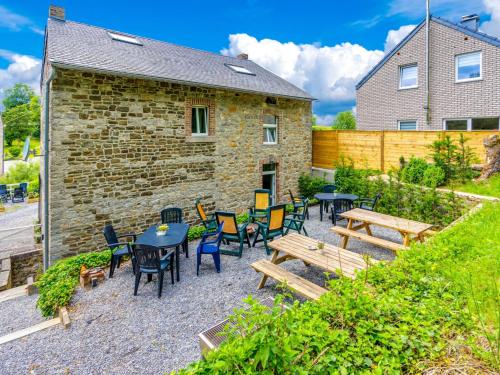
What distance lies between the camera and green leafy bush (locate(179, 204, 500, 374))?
5.92ft

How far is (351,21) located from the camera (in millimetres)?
16734

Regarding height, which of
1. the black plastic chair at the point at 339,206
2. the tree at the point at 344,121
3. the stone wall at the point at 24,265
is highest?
the tree at the point at 344,121

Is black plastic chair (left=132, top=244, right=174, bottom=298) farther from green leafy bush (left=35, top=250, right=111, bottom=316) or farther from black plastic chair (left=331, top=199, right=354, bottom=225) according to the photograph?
black plastic chair (left=331, top=199, right=354, bottom=225)

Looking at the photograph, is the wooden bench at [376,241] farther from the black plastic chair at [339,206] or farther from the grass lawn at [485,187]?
the grass lawn at [485,187]

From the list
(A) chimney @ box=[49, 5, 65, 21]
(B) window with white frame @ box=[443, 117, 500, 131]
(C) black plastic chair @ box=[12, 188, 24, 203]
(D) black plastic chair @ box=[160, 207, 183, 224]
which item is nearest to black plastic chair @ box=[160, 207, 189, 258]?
(D) black plastic chair @ box=[160, 207, 183, 224]

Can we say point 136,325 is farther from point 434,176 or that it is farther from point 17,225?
point 17,225

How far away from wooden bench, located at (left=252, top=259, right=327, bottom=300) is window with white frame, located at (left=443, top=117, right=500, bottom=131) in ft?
43.4

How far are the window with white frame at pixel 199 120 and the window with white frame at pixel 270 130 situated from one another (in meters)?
2.95

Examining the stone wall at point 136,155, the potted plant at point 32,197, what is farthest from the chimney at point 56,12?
the potted plant at point 32,197

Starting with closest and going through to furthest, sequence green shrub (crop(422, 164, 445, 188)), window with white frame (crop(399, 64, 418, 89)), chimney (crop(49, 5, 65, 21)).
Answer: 1. green shrub (crop(422, 164, 445, 188))
2. chimney (crop(49, 5, 65, 21))
3. window with white frame (crop(399, 64, 418, 89))

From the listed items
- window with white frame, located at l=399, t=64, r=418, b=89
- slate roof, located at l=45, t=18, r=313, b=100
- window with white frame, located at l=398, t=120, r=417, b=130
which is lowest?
window with white frame, located at l=398, t=120, r=417, b=130

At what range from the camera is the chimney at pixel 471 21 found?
1421cm

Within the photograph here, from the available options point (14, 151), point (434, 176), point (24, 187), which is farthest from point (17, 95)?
point (434, 176)

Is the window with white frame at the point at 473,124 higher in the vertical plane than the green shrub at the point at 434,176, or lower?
higher
